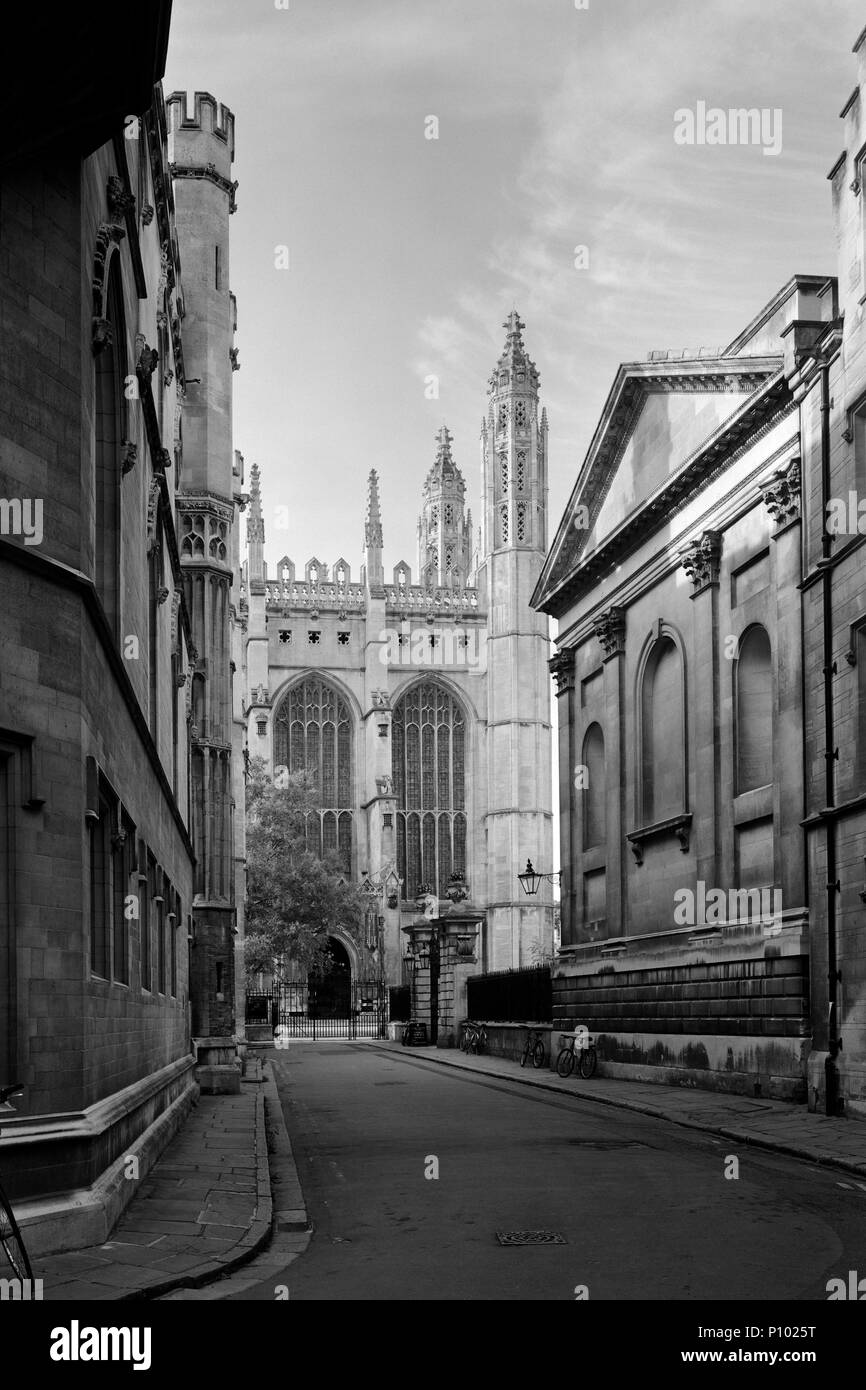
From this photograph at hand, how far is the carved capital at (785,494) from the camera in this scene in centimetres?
2378

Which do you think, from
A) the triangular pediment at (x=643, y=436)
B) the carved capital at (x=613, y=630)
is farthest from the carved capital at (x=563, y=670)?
the carved capital at (x=613, y=630)

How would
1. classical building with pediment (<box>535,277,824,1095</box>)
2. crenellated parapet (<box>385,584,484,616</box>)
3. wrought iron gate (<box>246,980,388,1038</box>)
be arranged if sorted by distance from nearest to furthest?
classical building with pediment (<box>535,277,824,1095</box>)
wrought iron gate (<box>246,980,388,1038</box>)
crenellated parapet (<box>385,584,484,616</box>)

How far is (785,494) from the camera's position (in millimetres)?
23969

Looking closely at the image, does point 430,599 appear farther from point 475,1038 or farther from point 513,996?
point 513,996

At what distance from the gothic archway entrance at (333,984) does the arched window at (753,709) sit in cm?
4886

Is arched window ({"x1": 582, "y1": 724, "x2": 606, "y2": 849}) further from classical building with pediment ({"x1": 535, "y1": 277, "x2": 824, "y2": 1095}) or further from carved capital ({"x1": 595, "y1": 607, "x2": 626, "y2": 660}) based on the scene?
carved capital ({"x1": 595, "y1": 607, "x2": 626, "y2": 660})

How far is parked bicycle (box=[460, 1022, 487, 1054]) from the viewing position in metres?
40.6

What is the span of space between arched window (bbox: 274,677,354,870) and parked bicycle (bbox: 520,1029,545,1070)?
147 ft

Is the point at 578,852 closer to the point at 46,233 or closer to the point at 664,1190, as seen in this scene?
the point at 664,1190

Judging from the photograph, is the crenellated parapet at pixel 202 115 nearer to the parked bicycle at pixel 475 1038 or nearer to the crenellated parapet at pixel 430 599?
the parked bicycle at pixel 475 1038

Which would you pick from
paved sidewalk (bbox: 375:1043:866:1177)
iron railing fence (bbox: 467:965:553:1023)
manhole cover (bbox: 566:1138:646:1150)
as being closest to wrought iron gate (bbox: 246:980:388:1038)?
iron railing fence (bbox: 467:965:553:1023)

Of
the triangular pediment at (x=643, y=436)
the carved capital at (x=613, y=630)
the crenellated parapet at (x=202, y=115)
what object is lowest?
the carved capital at (x=613, y=630)

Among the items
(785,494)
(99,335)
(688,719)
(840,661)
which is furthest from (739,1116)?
(99,335)
